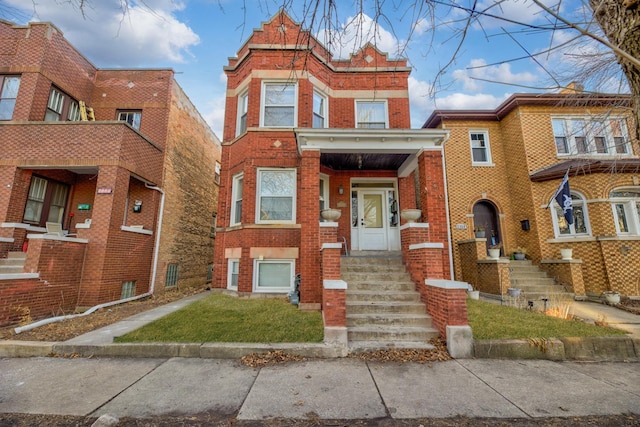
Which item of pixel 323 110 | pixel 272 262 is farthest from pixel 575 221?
pixel 272 262

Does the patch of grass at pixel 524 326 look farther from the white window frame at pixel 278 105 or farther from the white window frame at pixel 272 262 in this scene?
the white window frame at pixel 278 105

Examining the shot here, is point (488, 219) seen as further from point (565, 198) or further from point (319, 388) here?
point (319, 388)

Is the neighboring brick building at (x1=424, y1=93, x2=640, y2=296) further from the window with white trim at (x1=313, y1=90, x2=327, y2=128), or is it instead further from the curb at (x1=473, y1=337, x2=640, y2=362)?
the window with white trim at (x1=313, y1=90, x2=327, y2=128)

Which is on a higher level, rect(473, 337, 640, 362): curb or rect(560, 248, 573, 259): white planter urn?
rect(560, 248, 573, 259): white planter urn

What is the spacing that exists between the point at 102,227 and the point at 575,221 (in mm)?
15746

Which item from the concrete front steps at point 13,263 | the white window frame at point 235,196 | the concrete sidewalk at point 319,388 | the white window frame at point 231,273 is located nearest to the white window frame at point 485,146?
the concrete sidewalk at point 319,388

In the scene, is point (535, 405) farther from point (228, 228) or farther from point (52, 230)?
point (52, 230)

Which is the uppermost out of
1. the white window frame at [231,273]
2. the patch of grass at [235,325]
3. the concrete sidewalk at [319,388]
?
the white window frame at [231,273]

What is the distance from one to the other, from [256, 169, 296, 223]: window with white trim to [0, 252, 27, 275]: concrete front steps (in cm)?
621

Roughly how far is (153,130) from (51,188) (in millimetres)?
3856

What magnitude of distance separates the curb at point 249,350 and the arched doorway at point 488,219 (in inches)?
278

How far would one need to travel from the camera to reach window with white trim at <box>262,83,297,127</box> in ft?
28.4

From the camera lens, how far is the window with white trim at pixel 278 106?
341 inches

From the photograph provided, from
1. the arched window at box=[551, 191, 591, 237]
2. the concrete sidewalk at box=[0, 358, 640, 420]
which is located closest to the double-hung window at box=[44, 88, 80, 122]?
the concrete sidewalk at box=[0, 358, 640, 420]
